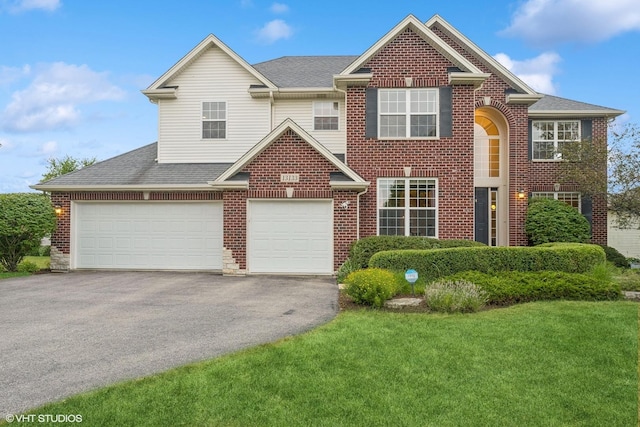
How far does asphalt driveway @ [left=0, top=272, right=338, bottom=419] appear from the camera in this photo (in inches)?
190

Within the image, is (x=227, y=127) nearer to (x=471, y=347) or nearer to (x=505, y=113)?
(x=505, y=113)

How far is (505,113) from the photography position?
16.0 metres

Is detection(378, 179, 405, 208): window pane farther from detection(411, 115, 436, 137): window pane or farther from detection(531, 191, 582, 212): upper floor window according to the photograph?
detection(531, 191, 582, 212): upper floor window

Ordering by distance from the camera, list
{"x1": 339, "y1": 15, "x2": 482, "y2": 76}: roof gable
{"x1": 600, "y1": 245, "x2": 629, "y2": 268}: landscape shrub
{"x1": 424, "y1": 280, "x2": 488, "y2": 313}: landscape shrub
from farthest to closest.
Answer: {"x1": 600, "y1": 245, "x2": 629, "y2": 268}: landscape shrub < {"x1": 339, "y1": 15, "x2": 482, "y2": 76}: roof gable < {"x1": 424, "y1": 280, "x2": 488, "y2": 313}: landscape shrub

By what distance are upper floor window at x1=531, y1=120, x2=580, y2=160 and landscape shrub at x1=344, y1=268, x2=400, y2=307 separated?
12474 millimetres

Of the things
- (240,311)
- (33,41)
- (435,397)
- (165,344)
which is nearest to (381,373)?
(435,397)

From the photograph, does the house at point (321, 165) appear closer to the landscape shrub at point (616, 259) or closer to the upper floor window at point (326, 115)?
the upper floor window at point (326, 115)

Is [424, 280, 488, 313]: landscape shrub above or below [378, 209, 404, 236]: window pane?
below

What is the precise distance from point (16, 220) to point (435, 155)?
571 inches

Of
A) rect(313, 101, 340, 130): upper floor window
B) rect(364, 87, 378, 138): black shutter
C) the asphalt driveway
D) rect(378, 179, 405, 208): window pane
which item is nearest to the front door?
rect(378, 179, 405, 208): window pane

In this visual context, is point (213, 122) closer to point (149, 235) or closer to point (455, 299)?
point (149, 235)

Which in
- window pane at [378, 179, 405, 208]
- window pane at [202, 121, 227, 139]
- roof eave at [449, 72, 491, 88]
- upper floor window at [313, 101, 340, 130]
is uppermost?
roof eave at [449, 72, 491, 88]

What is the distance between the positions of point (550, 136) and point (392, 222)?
29.9 ft

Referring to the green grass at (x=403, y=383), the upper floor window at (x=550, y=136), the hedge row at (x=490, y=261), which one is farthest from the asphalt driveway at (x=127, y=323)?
the upper floor window at (x=550, y=136)
